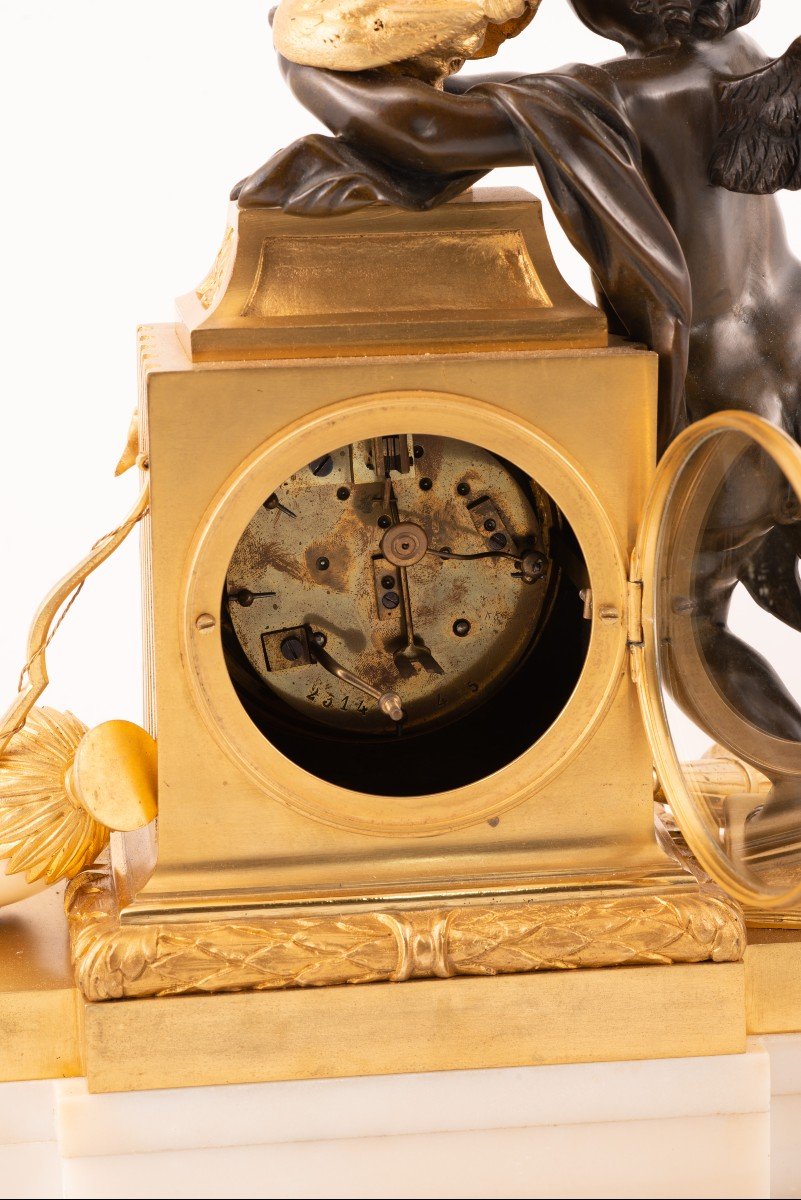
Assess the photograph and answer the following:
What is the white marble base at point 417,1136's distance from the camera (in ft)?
7.07

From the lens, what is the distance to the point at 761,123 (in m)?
2.30

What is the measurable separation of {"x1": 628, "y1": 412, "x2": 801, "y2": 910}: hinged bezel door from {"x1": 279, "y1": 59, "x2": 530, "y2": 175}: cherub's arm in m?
0.39

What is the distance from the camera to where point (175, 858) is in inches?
87.1

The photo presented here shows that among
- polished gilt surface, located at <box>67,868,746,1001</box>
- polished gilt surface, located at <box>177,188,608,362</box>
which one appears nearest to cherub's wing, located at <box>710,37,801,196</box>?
polished gilt surface, located at <box>177,188,608,362</box>

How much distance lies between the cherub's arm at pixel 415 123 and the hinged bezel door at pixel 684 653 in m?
0.39

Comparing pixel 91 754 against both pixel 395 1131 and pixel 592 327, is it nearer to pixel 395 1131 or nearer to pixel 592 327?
pixel 395 1131

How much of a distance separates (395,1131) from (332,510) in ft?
2.29

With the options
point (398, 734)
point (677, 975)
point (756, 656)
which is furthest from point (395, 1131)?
point (756, 656)

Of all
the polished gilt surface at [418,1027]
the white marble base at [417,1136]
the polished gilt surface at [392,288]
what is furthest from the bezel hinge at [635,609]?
the white marble base at [417,1136]

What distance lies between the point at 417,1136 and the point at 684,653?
0.60m

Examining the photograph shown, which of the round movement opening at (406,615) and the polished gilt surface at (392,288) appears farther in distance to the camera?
the round movement opening at (406,615)

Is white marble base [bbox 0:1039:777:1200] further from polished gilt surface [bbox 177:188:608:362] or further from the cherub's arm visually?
the cherub's arm

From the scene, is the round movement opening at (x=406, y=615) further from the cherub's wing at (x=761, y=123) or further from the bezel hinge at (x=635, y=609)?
the cherub's wing at (x=761, y=123)

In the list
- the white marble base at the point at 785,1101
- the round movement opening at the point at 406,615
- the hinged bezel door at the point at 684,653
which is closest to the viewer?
the hinged bezel door at the point at 684,653
